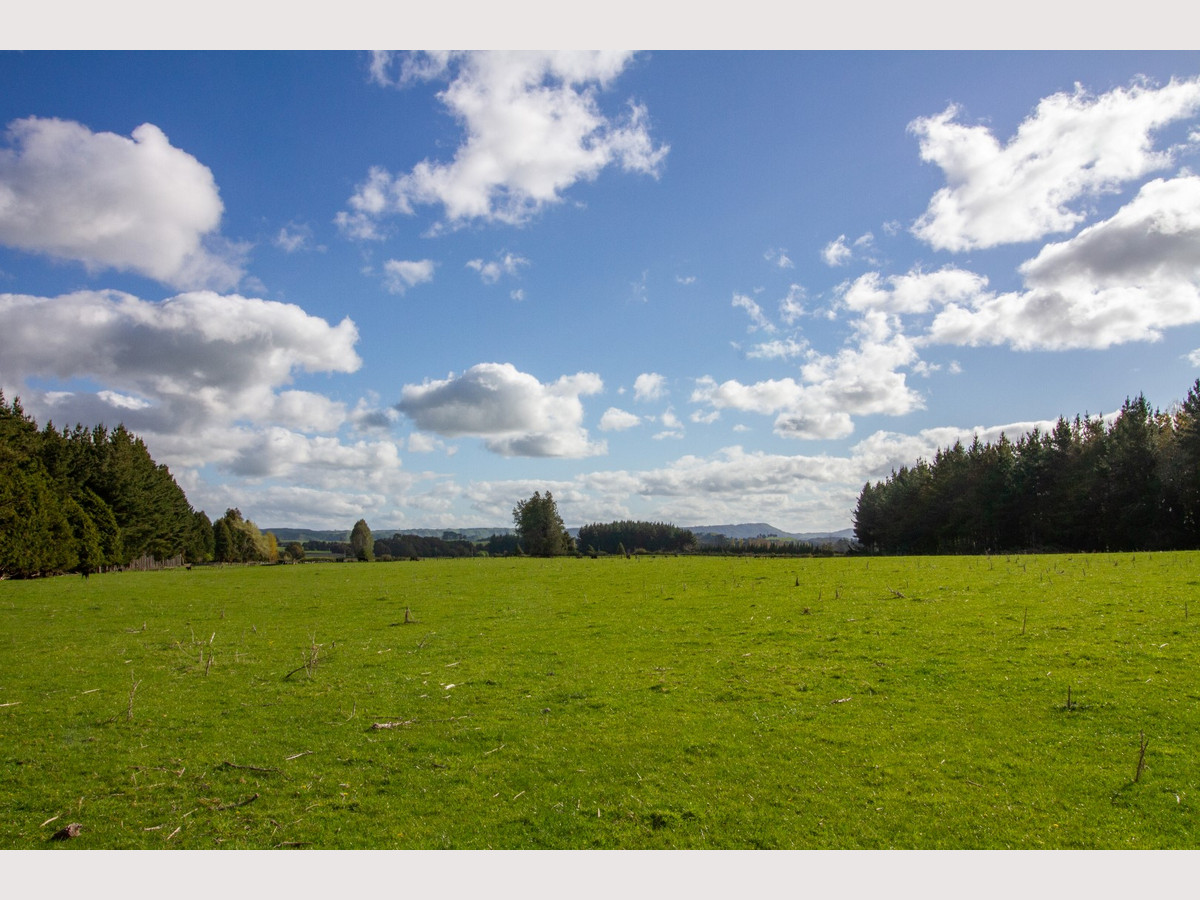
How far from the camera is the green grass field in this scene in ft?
31.7

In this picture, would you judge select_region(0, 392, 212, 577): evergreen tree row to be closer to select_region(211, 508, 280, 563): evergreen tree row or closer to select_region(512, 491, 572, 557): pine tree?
select_region(211, 508, 280, 563): evergreen tree row

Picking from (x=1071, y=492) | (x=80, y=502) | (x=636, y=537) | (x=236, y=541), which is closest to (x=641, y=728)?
(x=1071, y=492)

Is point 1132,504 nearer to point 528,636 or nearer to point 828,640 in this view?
point 828,640

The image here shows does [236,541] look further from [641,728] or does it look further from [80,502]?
[641,728]

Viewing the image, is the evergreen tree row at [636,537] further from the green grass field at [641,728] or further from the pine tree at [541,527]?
the green grass field at [641,728]

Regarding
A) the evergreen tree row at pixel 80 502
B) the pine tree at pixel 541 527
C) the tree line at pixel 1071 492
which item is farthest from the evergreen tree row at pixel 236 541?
the tree line at pixel 1071 492

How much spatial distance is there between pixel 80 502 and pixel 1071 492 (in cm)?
12622

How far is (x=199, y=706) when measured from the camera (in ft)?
55.4

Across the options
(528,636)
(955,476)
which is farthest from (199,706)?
(955,476)

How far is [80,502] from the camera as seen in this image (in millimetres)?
78312

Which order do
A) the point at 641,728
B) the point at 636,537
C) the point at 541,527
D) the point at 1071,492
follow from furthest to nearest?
1. the point at 636,537
2. the point at 541,527
3. the point at 1071,492
4. the point at 641,728

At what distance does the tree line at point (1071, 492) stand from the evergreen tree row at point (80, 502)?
111964mm

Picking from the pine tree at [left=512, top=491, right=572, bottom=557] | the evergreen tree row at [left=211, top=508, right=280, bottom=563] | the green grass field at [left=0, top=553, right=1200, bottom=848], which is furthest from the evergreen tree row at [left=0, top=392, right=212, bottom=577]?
the pine tree at [left=512, top=491, right=572, bottom=557]

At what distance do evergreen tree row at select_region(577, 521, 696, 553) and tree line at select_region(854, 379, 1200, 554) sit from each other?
64962 mm
